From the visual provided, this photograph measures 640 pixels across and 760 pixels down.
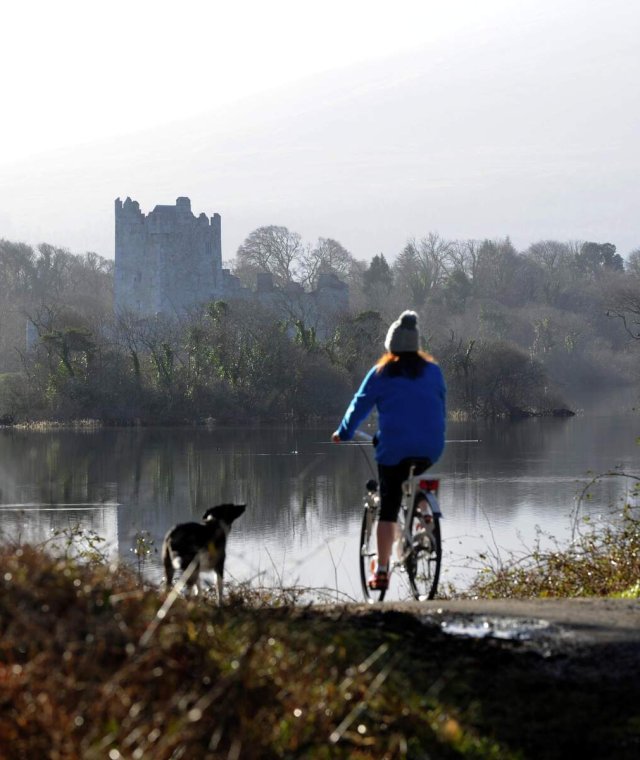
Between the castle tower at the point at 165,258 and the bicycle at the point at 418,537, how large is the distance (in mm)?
67768

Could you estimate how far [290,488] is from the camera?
27.7 meters

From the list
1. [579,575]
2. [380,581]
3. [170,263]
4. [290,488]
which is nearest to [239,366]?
[170,263]

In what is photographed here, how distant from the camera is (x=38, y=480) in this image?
29984mm

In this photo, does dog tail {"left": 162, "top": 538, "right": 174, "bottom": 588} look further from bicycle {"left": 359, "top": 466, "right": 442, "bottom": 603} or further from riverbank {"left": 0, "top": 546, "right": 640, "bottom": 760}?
riverbank {"left": 0, "top": 546, "right": 640, "bottom": 760}

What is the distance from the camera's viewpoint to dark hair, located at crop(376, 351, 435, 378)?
705cm

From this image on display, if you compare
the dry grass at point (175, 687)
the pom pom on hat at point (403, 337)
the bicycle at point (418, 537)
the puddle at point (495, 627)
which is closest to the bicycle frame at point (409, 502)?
the bicycle at point (418, 537)

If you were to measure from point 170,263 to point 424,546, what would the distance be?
6938 cm

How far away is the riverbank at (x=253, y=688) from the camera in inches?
160

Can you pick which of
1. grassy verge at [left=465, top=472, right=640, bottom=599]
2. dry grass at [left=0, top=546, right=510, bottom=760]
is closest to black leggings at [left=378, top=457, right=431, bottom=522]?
dry grass at [left=0, top=546, right=510, bottom=760]

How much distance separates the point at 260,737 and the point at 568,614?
2307 millimetres

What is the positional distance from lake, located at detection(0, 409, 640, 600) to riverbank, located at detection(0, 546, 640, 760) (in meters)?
5.03

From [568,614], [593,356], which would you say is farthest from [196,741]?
[593,356]

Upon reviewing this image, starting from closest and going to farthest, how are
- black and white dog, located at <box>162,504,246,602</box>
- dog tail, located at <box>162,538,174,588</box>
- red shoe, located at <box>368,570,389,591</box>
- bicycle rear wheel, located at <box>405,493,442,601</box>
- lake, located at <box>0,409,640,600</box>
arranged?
black and white dog, located at <box>162,504,246,602</box> → dog tail, located at <box>162,538,174,588</box> → bicycle rear wheel, located at <box>405,493,442,601</box> → red shoe, located at <box>368,570,389,591</box> → lake, located at <box>0,409,640,600</box>

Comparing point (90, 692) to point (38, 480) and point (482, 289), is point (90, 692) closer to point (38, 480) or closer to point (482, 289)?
point (38, 480)
